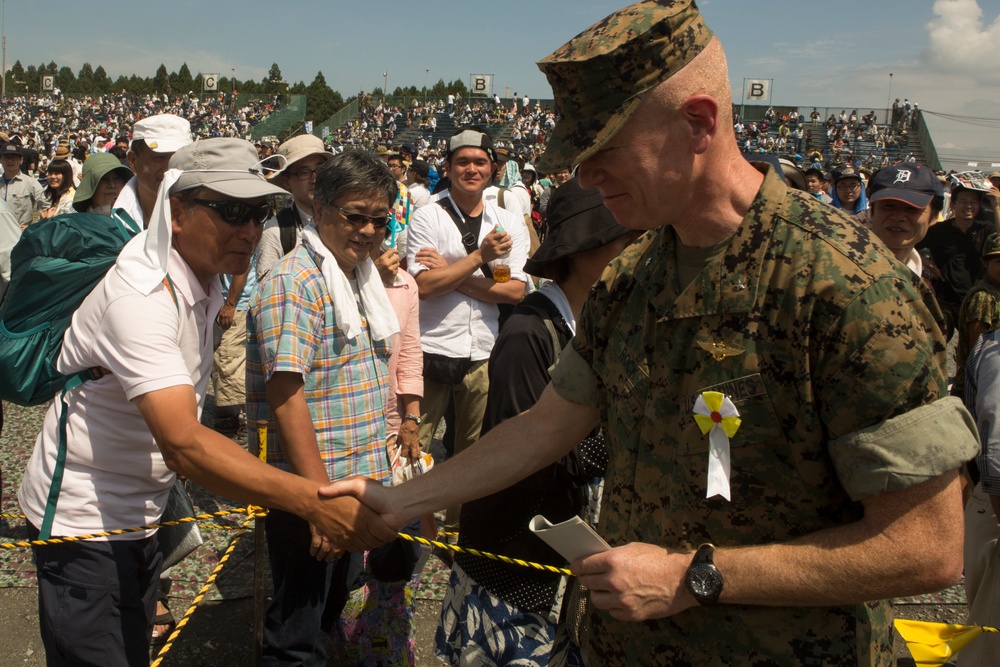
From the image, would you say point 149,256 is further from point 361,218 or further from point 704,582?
point 704,582

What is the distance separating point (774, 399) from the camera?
59.4 inches

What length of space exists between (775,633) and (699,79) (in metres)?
1.12

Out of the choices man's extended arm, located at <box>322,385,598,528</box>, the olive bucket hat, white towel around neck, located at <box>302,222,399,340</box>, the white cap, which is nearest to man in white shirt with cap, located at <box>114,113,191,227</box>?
the white cap

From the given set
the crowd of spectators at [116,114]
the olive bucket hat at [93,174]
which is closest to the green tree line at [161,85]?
the crowd of spectators at [116,114]

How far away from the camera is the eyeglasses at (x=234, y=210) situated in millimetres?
2498

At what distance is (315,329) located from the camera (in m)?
2.86

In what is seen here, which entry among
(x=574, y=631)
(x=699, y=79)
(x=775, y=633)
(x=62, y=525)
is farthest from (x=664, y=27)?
(x=62, y=525)

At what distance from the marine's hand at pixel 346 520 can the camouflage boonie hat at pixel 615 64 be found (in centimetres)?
139

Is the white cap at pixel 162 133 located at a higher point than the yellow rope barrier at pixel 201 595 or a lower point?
higher

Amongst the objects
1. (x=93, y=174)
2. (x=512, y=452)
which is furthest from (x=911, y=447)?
(x=93, y=174)

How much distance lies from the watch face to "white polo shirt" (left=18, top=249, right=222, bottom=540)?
1.54 meters

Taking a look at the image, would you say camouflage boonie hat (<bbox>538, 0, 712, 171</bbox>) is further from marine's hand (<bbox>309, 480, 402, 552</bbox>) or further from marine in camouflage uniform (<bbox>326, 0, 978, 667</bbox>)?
marine's hand (<bbox>309, 480, 402, 552</bbox>)

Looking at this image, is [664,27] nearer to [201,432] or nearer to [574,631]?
[574,631]

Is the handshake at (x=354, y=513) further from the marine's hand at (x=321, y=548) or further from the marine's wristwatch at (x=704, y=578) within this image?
the marine's wristwatch at (x=704, y=578)
